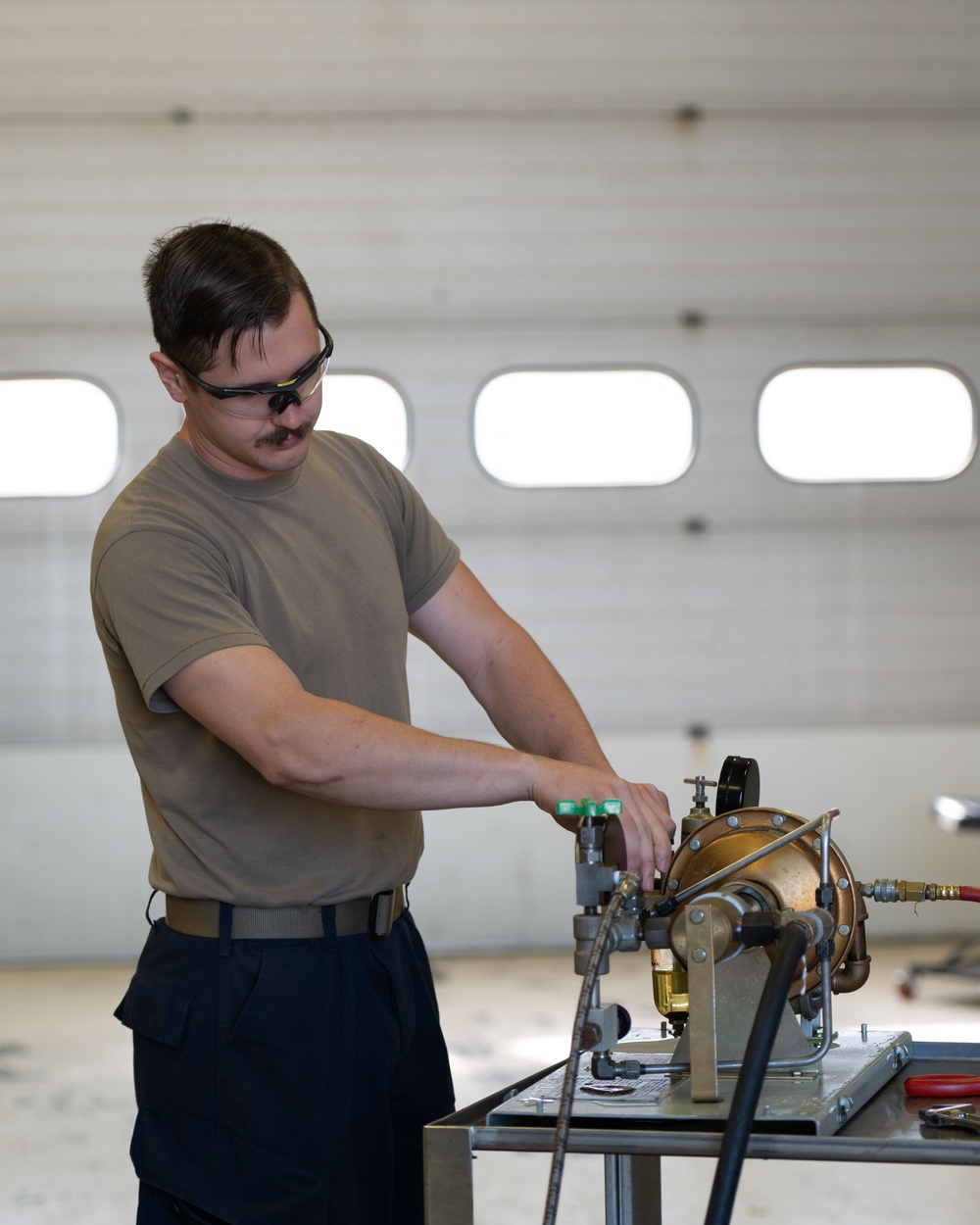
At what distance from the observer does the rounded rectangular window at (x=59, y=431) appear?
4.32m

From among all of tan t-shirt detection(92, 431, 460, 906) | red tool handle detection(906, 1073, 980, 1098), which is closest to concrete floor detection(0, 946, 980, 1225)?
tan t-shirt detection(92, 431, 460, 906)

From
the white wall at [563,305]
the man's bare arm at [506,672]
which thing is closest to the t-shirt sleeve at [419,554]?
the man's bare arm at [506,672]

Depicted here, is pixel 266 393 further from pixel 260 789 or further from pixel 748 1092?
pixel 748 1092

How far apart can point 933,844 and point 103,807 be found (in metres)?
2.60

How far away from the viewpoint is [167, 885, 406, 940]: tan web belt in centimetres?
136

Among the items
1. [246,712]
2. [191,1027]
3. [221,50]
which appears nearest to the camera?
[246,712]

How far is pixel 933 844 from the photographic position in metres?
4.30

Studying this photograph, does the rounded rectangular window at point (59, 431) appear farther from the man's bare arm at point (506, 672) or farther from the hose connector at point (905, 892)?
the hose connector at point (905, 892)

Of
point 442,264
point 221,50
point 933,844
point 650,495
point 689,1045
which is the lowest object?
point 933,844

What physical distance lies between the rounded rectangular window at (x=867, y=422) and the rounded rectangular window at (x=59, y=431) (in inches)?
82.1

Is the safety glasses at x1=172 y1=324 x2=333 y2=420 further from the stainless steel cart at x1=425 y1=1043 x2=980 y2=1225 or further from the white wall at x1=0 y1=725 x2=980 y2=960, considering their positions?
the white wall at x1=0 y1=725 x2=980 y2=960

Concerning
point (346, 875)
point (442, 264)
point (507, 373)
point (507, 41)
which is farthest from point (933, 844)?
point (346, 875)

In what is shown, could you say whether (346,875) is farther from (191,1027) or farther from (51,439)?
(51,439)

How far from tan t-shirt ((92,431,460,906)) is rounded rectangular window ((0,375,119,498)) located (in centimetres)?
303
